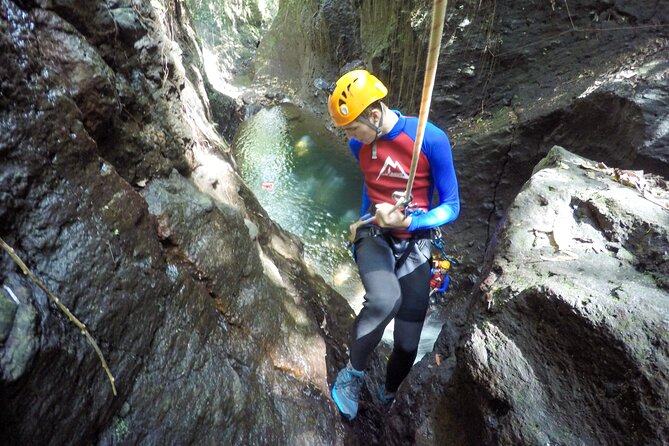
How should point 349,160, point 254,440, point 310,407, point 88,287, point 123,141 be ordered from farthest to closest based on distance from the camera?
1. point 349,160
2. point 310,407
3. point 123,141
4. point 254,440
5. point 88,287

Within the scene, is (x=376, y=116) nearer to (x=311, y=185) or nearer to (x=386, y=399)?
(x=386, y=399)

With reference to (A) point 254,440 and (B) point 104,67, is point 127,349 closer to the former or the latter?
(A) point 254,440

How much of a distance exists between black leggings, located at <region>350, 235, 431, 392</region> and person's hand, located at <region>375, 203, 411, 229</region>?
0.28m

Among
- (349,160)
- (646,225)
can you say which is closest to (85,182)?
(646,225)

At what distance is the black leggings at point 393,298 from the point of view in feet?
8.73

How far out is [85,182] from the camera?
187 centimetres

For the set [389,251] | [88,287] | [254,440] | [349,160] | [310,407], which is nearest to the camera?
[88,287]

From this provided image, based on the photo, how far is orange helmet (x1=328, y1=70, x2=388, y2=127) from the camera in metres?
2.58

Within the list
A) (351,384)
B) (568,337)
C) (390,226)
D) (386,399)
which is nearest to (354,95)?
(390,226)

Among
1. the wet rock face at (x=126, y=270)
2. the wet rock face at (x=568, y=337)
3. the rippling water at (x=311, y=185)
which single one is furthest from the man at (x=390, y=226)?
the rippling water at (x=311, y=185)

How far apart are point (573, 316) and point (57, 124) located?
8.70ft

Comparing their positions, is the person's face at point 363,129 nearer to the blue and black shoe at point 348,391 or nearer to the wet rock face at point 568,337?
the wet rock face at point 568,337

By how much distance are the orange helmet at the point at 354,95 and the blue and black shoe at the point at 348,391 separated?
194 centimetres

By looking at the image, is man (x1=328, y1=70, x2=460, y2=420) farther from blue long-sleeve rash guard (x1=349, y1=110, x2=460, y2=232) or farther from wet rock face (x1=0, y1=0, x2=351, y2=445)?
wet rock face (x1=0, y1=0, x2=351, y2=445)
